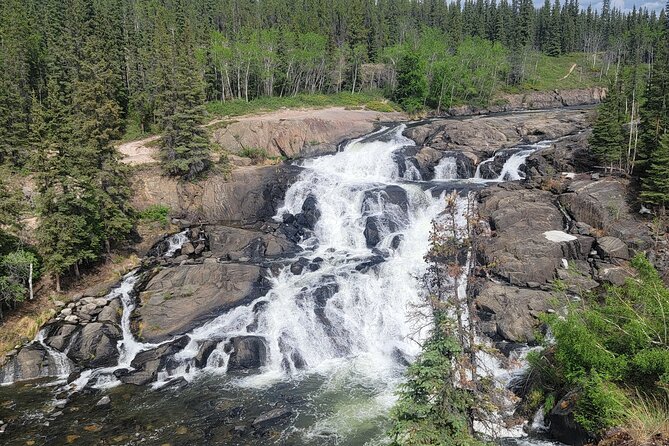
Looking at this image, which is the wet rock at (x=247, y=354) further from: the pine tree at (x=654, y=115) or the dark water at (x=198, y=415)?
the pine tree at (x=654, y=115)

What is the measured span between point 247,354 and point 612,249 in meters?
22.0

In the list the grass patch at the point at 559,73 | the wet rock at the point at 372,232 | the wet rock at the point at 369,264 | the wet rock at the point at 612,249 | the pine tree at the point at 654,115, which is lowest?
the wet rock at the point at 369,264

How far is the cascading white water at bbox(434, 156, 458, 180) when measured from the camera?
4344 cm

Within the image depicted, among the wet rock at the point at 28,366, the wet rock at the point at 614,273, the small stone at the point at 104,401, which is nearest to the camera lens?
the small stone at the point at 104,401

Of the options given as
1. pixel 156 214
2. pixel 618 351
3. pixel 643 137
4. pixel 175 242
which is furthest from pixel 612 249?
pixel 156 214

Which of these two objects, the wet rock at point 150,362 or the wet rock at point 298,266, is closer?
the wet rock at point 150,362

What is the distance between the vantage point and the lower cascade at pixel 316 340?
67.5 feet

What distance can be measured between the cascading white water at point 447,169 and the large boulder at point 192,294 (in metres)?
21.2

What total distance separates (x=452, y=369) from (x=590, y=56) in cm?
13118

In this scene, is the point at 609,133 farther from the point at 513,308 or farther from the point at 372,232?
the point at 372,232

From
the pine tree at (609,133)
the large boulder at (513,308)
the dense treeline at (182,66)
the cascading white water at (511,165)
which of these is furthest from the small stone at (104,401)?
the pine tree at (609,133)

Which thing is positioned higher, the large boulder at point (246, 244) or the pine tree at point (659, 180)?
the pine tree at point (659, 180)

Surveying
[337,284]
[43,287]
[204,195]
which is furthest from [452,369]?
[204,195]

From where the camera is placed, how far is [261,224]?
3866 cm
